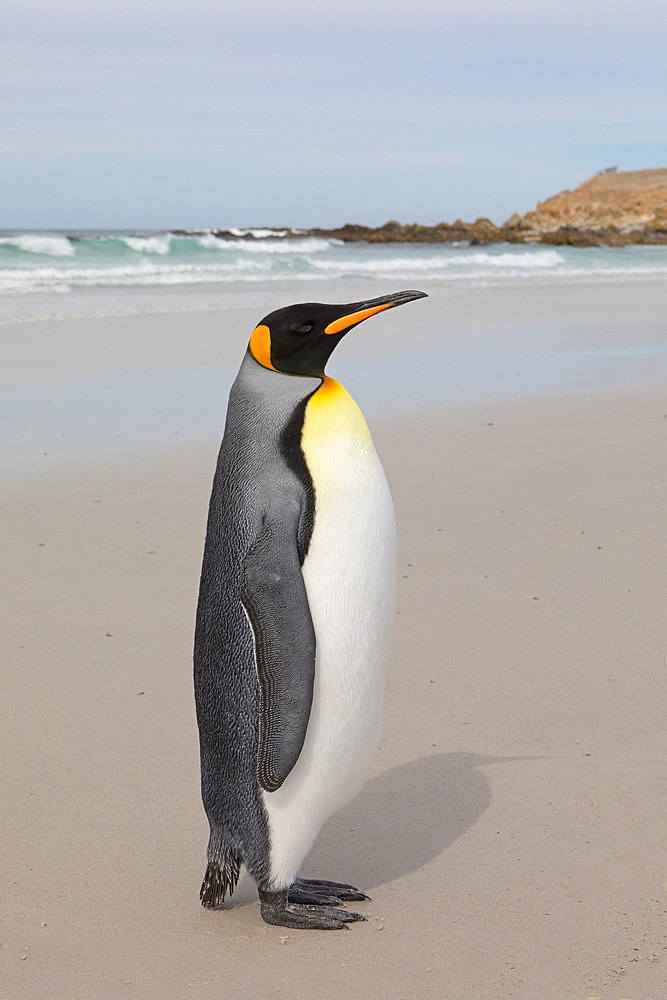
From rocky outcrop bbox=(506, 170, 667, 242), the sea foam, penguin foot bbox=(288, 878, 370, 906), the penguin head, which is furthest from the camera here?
rocky outcrop bbox=(506, 170, 667, 242)

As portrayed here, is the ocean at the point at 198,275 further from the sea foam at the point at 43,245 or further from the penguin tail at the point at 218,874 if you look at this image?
the penguin tail at the point at 218,874

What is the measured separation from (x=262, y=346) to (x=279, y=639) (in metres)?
0.57

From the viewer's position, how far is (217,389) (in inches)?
325

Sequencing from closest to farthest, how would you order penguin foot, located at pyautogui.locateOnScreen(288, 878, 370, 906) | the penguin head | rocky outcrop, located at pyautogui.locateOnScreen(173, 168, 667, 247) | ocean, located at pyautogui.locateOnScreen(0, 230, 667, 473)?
the penguin head < penguin foot, located at pyautogui.locateOnScreen(288, 878, 370, 906) < ocean, located at pyautogui.locateOnScreen(0, 230, 667, 473) < rocky outcrop, located at pyautogui.locateOnScreen(173, 168, 667, 247)

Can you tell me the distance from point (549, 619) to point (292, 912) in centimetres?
183

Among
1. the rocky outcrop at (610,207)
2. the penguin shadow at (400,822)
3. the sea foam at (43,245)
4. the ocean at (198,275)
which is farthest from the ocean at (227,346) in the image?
the rocky outcrop at (610,207)

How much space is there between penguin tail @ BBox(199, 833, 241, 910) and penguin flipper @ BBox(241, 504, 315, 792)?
0.24m

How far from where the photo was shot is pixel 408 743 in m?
3.07

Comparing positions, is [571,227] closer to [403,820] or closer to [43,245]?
[43,245]

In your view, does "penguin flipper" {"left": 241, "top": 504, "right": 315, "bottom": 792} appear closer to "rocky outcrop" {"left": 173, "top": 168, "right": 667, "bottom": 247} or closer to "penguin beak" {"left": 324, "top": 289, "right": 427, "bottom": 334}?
"penguin beak" {"left": 324, "top": 289, "right": 427, "bottom": 334}

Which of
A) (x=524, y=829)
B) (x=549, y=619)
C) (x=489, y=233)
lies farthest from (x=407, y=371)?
(x=489, y=233)

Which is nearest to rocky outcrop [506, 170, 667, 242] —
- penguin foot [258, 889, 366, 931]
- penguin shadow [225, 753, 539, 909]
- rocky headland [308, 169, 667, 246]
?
rocky headland [308, 169, 667, 246]

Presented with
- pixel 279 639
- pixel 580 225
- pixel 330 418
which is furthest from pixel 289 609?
pixel 580 225

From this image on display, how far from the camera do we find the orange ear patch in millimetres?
2209
